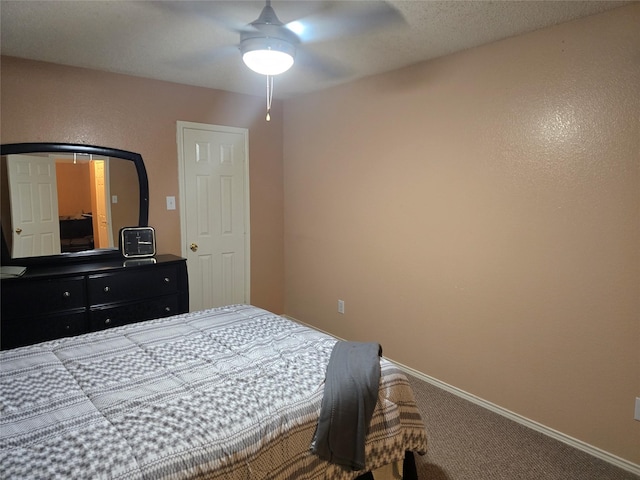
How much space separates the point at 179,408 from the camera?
4.71ft

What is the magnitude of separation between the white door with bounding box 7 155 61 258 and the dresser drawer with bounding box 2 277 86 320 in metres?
0.47

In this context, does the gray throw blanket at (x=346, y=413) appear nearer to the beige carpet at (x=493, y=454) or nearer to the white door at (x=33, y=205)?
the beige carpet at (x=493, y=454)

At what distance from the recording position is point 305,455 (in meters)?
1.49

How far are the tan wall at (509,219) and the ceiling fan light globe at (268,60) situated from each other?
128 centimetres

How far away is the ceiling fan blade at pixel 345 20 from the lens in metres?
2.04

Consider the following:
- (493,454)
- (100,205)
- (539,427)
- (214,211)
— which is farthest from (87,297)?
(539,427)

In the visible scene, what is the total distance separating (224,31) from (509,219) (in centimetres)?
206

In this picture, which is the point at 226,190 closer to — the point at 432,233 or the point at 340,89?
the point at 340,89

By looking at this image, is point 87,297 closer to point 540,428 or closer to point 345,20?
point 345,20

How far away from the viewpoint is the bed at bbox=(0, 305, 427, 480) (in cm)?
122

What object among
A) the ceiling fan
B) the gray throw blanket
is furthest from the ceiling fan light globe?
the gray throw blanket

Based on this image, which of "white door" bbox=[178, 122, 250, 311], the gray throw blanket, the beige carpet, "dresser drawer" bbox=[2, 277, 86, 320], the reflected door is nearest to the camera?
the gray throw blanket

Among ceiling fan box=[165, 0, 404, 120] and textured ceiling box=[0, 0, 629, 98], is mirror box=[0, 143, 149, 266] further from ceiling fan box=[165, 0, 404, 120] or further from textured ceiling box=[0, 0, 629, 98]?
ceiling fan box=[165, 0, 404, 120]

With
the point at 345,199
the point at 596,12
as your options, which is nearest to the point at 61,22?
the point at 345,199
